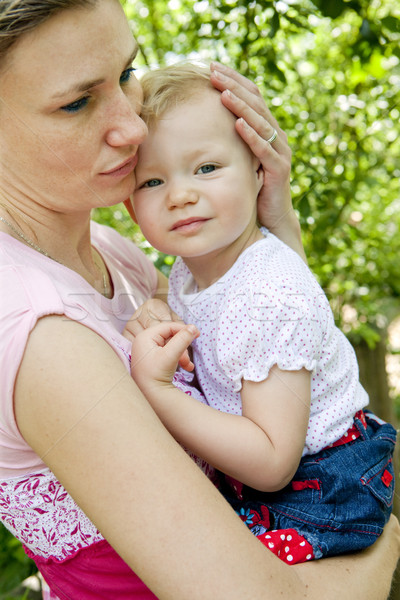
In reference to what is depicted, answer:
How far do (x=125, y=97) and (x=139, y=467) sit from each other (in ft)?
2.81

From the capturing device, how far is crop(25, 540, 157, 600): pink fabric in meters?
1.36

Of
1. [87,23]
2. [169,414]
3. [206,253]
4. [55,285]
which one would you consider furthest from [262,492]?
[87,23]

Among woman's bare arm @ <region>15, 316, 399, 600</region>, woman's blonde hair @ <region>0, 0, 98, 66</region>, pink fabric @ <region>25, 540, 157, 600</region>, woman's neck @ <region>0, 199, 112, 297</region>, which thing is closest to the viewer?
woman's bare arm @ <region>15, 316, 399, 600</region>

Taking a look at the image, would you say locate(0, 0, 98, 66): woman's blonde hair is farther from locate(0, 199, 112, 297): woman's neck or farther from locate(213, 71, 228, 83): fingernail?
locate(213, 71, 228, 83): fingernail

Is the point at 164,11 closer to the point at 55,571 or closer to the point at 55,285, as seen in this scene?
the point at 55,285

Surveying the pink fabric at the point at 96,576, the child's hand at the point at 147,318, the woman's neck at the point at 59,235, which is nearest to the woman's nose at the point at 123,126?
the woman's neck at the point at 59,235

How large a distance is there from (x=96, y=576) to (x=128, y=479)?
439mm

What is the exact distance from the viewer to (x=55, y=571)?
1.45 meters

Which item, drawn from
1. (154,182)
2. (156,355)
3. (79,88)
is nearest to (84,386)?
(156,355)

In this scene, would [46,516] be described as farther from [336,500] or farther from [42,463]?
[336,500]

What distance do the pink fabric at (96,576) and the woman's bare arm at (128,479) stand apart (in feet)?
0.84

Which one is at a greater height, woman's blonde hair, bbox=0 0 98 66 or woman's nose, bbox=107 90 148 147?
woman's blonde hair, bbox=0 0 98 66

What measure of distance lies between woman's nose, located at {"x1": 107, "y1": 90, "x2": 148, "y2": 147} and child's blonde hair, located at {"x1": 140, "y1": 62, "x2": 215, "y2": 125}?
6.4 inches

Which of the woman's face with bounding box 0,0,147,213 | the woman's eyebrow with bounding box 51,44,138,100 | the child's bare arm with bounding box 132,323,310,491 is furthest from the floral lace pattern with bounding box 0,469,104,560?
the woman's eyebrow with bounding box 51,44,138,100
